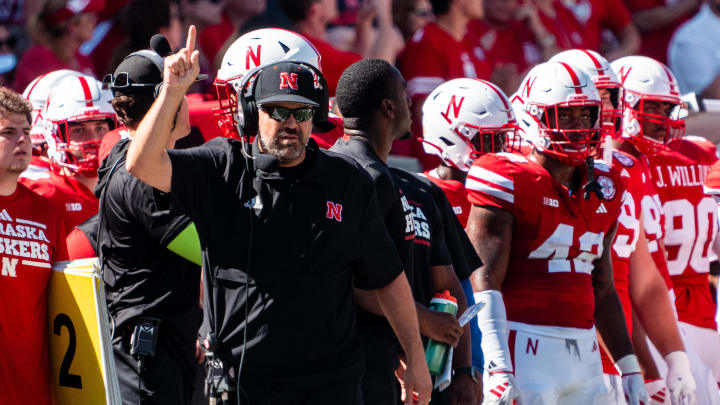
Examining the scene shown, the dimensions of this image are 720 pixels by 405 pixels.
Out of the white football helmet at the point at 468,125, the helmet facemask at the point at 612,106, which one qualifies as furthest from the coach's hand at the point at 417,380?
the helmet facemask at the point at 612,106

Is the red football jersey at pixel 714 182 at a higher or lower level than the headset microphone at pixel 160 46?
lower

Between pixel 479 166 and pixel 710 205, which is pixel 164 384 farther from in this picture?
pixel 710 205

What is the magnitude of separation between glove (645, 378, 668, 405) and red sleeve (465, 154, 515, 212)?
1.53 metres

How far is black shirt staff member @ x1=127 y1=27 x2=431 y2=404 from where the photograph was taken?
3.72m

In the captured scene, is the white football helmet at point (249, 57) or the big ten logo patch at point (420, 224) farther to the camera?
the white football helmet at point (249, 57)

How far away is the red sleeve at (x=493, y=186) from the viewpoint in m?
5.18

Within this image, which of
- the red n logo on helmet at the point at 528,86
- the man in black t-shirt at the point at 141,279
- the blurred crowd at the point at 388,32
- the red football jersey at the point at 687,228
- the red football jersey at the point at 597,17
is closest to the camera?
the man in black t-shirt at the point at 141,279

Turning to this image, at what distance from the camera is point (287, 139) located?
3.79 metres

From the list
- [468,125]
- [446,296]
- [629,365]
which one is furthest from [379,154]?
[629,365]

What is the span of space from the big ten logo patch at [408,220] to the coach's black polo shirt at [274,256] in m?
0.55

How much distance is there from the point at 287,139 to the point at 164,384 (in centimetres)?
129

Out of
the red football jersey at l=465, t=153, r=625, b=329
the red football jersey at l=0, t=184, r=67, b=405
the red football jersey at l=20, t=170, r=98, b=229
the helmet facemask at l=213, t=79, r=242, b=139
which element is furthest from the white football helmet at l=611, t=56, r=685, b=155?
the red football jersey at l=0, t=184, r=67, b=405

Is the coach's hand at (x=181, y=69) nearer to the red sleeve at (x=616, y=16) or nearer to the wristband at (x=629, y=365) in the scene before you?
the wristband at (x=629, y=365)

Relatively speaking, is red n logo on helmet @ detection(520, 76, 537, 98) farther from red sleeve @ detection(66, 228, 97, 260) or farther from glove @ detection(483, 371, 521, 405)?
red sleeve @ detection(66, 228, 97, 260)
